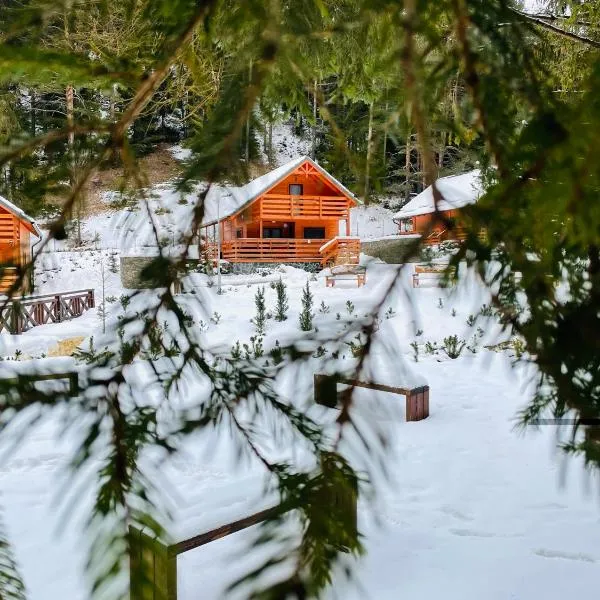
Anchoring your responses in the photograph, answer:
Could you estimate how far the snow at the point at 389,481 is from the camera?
54 cm

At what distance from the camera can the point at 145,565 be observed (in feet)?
1.46

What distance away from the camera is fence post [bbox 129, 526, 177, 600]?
0.42 meters

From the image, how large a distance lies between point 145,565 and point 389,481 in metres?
0.23

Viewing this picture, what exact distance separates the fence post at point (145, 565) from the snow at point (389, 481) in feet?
0.13

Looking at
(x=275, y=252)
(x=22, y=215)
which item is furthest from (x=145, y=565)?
(x=275, y=252)

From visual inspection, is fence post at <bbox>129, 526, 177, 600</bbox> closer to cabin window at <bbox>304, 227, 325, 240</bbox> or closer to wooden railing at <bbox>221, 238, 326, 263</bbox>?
wooden railing at <bbox>221, 238, 326, 263</bbox>

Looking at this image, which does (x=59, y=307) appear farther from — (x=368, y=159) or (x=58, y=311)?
(x=368, y=159)

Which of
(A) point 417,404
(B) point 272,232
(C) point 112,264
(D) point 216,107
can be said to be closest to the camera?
(D) point 216,107

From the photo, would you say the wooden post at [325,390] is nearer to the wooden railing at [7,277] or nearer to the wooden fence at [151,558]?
the wooden fence at [151,558]

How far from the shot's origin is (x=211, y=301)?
2.14 ft

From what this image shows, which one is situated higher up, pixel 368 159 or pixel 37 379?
pixel 368 159

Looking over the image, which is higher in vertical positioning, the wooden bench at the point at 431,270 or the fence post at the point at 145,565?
the wooden bench at the point at 431,270

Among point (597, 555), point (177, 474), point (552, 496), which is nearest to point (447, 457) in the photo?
point (552, 496)

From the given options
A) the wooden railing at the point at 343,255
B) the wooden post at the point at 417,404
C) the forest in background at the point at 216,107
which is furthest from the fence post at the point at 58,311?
the forest in background at the point at 216,107
